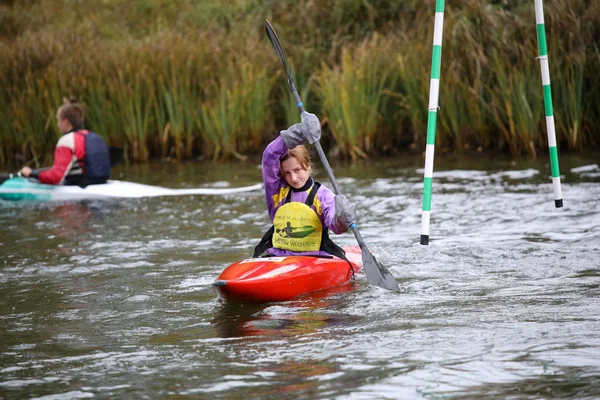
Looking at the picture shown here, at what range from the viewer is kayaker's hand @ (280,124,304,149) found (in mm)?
6078

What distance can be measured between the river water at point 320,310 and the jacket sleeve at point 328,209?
16.3 inches

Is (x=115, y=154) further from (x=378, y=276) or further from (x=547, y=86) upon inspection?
(x=378, y=276)

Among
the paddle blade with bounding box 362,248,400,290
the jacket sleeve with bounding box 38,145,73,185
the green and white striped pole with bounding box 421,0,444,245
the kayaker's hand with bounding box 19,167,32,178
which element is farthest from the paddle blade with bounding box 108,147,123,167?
the paddle blade with bounding box 362,248,400,290

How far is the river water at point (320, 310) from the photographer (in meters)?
4.23

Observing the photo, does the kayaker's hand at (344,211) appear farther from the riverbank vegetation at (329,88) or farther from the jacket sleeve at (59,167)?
the riverbank vegetation at (329,88)

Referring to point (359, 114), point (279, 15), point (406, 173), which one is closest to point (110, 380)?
point (406, 173)

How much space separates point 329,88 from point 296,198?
6.86 m

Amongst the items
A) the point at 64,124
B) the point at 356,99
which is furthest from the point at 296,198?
the point at 356,99

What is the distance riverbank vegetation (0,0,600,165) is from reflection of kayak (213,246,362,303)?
20.7ft

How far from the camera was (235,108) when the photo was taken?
1349 cm

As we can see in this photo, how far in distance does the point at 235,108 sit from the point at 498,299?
831cm

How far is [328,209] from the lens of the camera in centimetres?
613

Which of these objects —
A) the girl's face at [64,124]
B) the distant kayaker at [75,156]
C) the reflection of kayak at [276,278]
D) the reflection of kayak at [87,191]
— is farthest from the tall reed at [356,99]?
the reflection of kayak at [276,278]

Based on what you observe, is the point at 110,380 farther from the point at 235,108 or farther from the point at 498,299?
the point at 235,108
